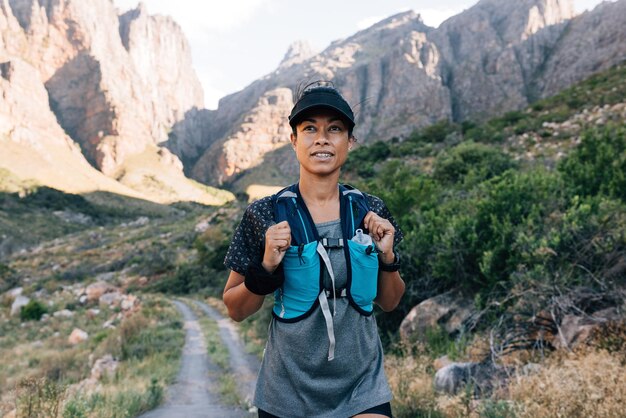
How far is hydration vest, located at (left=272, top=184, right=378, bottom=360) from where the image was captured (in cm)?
182

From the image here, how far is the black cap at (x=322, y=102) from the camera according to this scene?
6.36 feet

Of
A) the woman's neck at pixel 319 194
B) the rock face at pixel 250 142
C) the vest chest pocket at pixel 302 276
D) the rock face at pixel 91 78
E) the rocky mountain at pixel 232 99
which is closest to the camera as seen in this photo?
the vest chest pocket at pixel 302 276

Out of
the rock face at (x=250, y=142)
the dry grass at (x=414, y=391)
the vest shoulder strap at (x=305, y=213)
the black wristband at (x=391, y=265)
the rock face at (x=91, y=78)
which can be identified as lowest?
the dry grass at (x=414, y=391)

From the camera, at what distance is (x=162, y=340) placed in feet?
42.1

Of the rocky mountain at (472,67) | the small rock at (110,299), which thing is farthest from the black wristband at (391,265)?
the rocky mountain at (472,67)

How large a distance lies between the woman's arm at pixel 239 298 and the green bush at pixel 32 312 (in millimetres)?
24890

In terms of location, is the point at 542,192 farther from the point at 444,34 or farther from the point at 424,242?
the point at 444,34

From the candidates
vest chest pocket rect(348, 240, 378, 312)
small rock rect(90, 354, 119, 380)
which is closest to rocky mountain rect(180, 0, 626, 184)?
small rock rect(90, 354, 119, 380)

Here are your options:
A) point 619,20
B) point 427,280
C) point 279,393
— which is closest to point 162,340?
point 427,280

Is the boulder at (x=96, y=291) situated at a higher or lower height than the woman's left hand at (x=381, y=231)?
lower

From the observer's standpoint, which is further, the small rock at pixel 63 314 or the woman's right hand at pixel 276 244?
the small rock at pixel 63 314

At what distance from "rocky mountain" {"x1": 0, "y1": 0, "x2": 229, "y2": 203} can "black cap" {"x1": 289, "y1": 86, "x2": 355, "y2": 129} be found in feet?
334

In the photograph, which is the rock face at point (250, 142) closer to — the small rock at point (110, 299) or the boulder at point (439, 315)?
the small rock at point (110, 299)

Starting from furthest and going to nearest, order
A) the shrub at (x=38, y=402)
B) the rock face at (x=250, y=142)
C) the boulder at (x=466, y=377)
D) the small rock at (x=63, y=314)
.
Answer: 1. the rock face at (x=250, y=142)
2. the small rock at (x=63, y=314)
3. the boulder at (x=466, y=377)
4. the shrub at (x=38, y=402)
